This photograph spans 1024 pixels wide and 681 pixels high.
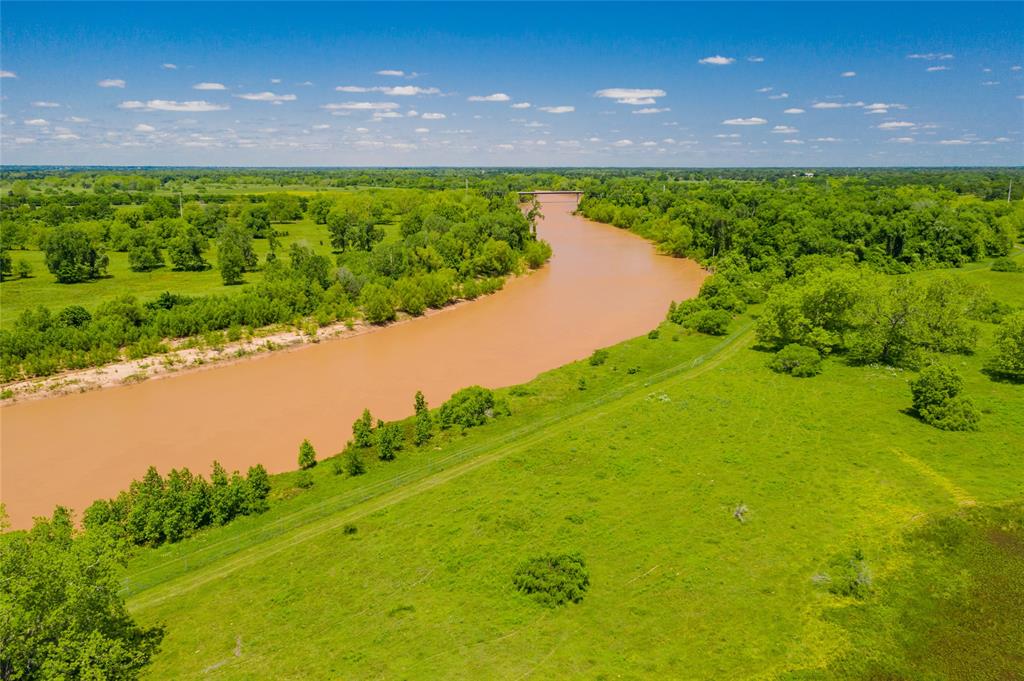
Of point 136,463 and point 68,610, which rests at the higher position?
point 68,610

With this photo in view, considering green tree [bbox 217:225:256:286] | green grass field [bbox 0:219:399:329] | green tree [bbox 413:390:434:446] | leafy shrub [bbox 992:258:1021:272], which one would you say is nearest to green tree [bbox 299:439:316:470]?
green tree [bbox 413:390:434:446]

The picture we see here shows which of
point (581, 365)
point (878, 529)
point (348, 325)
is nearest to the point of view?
point (878, 529)

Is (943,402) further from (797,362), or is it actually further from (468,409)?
(468,409)

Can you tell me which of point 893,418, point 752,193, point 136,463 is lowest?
point 136,463

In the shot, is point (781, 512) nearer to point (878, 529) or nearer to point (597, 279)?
point (878, 529)

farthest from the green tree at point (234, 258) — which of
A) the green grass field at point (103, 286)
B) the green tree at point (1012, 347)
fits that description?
the green tree at point (1012, 347)

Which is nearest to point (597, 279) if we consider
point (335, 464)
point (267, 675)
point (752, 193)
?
point (752, 193)

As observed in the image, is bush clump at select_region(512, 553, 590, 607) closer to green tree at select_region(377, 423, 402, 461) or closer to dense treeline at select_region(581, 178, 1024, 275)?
green tree at select_region(377, 423, 402, 461)
